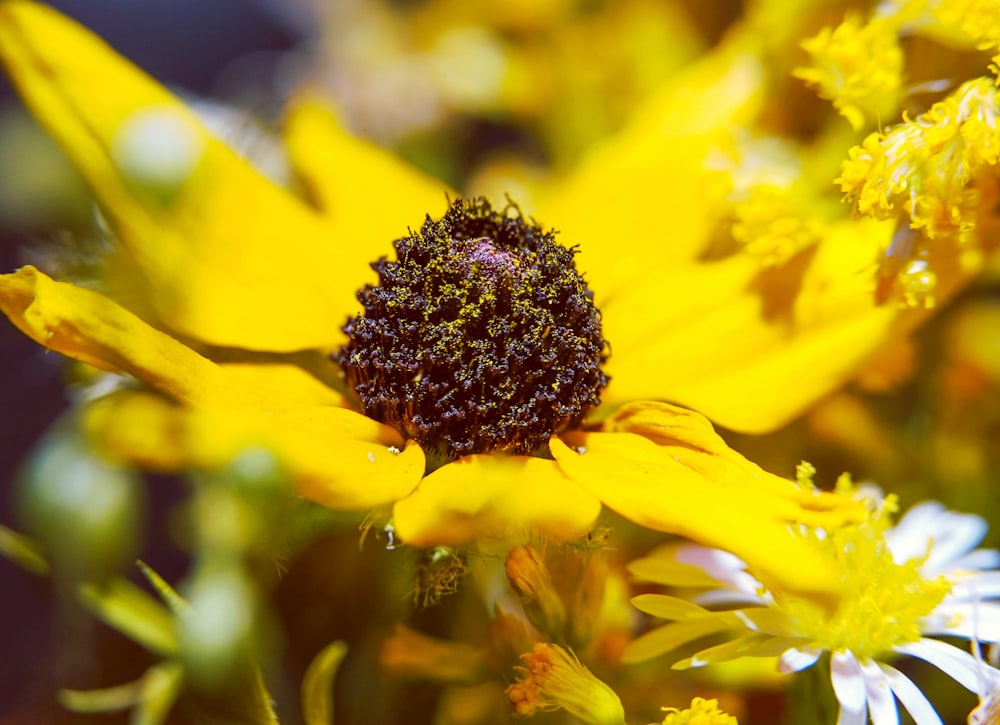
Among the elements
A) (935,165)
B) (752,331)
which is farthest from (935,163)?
(752,331)

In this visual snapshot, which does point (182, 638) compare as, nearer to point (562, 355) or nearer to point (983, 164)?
point (562, 355)

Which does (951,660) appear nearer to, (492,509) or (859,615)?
(859,615)

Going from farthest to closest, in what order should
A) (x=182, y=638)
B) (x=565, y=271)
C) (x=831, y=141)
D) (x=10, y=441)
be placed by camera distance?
(x=10, y=441) < (x=831, y=141) < (x=565, y=271) < (x=182, y=638)

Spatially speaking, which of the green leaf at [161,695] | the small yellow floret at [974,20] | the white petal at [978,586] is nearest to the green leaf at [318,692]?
the green leaf at [161,695]

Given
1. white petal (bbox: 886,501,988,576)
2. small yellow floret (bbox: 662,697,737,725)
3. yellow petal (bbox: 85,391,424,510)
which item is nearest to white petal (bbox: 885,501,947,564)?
white petal (bbox: 886,501,988,576)

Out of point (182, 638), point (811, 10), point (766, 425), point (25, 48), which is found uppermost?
point (811, 10)

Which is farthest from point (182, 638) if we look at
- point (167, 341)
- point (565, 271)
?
point (565, 271)

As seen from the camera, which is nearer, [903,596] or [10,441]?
[903,596]

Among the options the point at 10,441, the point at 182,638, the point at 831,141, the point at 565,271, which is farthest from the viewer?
the point at 10,441
